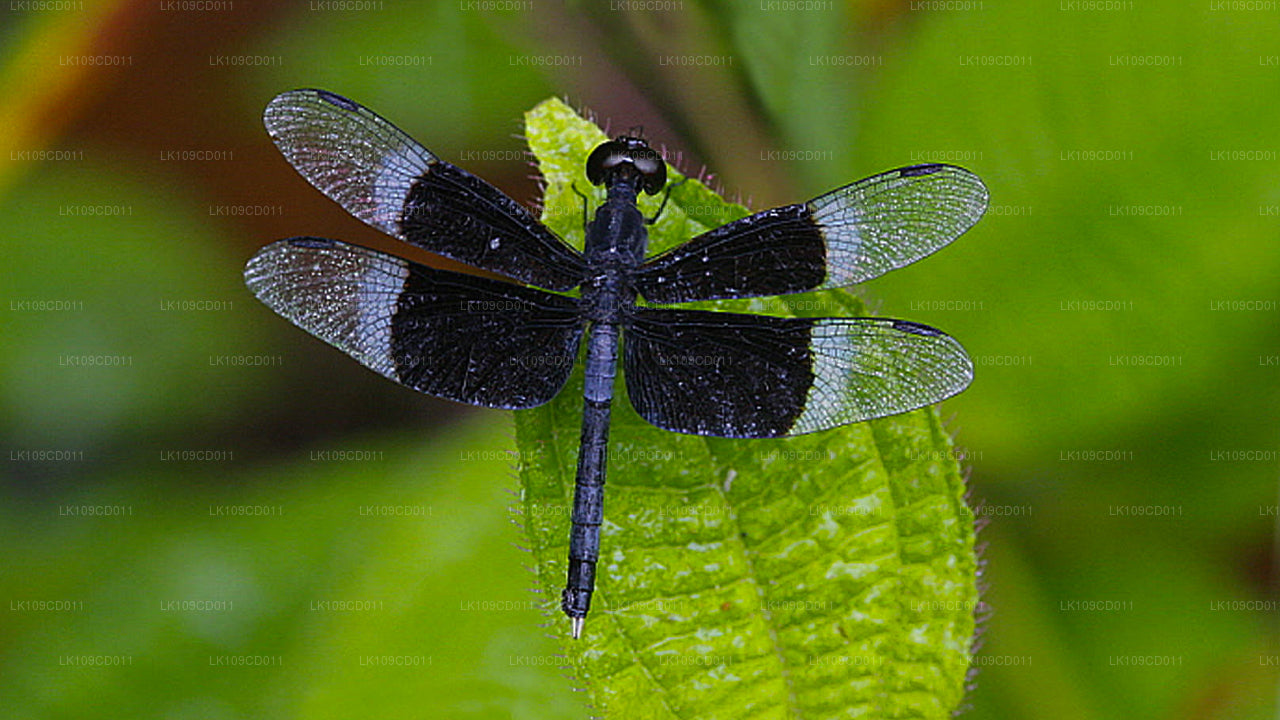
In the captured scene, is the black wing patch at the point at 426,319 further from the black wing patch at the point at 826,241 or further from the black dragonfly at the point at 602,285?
the black wing patch at the point at 826,241

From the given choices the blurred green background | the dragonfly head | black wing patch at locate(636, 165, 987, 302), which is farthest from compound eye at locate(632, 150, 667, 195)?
the blurred green background

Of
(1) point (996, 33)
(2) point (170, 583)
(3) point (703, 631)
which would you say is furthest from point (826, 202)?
(2) point (170, 583)

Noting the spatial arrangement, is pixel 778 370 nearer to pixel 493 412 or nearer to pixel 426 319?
pixel 426 319

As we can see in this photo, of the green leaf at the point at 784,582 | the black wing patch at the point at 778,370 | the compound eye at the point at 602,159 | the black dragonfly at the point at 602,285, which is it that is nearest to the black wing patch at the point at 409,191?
the black dragonfly at the point at 602,285

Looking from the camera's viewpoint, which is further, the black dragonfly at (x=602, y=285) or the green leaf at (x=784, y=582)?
the black dragonfly at (x=602, y=285)

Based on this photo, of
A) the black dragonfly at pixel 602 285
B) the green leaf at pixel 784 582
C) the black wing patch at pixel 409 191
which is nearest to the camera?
the green leaf at pixel 784 582

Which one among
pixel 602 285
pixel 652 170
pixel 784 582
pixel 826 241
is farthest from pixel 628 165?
pixel 784 582

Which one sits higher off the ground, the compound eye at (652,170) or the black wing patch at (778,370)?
the compound eye at (652,170)
